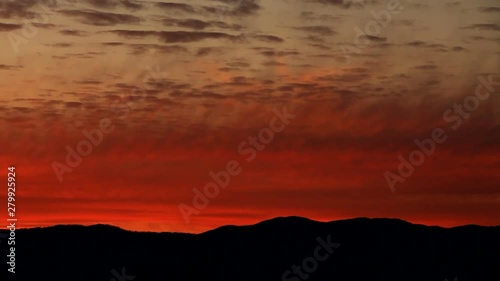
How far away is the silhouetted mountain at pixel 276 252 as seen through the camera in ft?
240

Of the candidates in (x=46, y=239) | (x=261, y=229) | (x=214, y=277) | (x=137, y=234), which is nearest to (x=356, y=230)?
(x=261, y=229)

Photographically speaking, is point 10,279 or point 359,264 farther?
point 359,264

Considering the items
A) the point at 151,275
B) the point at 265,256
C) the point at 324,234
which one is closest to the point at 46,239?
the point at 151,275

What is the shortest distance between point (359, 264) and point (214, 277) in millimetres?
15425

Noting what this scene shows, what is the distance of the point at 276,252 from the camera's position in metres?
80.1

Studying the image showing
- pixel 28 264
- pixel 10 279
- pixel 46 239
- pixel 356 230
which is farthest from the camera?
pixel 356 230

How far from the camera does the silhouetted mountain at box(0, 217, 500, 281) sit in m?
73.1

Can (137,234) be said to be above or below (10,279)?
above

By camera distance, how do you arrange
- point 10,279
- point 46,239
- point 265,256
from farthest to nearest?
point 265,256
point 46,239
point 10,279

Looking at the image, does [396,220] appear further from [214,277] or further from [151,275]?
[151,275]

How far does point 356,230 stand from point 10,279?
37.8 m

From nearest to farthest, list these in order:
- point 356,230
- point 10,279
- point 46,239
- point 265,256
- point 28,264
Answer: point 10,279
point 28,264
point 46,239
point 265,256
point 356,230

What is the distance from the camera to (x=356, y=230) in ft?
279

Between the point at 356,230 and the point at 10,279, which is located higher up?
the point at 356,230
